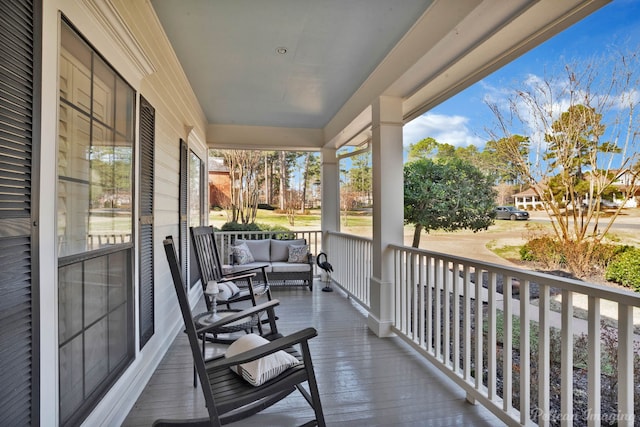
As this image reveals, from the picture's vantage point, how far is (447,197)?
3676mm

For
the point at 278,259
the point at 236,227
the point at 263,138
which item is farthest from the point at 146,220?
the point at 236,227

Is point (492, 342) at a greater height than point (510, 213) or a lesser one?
lesser

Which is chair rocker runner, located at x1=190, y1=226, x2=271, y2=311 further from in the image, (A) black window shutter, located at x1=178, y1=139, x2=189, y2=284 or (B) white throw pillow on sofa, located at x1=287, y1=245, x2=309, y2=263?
(B) white throw pillow on sofa, located at x1=287, y1=245, x2=309, y2=263

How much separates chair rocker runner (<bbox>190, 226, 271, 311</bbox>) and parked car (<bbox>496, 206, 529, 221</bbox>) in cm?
216

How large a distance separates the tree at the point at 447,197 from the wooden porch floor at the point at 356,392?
1.35m

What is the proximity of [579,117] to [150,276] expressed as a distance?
3.04 m

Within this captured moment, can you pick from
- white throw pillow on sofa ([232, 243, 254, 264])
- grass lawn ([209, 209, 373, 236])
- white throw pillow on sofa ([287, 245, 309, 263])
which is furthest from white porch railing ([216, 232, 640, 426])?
grass lawn ([209, 209, 373, 236])

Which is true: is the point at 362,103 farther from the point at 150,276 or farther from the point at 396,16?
the point at 150,276

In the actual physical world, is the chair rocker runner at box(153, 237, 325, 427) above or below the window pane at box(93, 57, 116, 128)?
below

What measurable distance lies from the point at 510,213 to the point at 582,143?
722 millimetres

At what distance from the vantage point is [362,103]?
3.74 m

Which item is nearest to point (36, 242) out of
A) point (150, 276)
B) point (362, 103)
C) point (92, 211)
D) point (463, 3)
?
point (92, 211)

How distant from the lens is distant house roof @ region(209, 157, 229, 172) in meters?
6.98

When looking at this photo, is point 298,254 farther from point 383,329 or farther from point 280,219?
point 383,329
